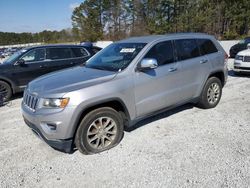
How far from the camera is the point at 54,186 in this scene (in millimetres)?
3029

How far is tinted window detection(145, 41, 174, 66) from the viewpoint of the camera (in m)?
4.27

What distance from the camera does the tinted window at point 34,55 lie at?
296 inches

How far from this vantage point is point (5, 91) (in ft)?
23.2

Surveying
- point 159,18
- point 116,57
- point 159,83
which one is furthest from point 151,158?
point 159,18

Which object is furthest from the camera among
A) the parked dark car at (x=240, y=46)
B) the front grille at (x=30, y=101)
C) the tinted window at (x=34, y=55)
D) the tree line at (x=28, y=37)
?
the tree line at (x=28, y=37)

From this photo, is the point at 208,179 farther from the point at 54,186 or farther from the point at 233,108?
the point at 233,108

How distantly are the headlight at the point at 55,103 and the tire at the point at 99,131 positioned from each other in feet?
1.23

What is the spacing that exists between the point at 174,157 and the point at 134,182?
2.69 ft

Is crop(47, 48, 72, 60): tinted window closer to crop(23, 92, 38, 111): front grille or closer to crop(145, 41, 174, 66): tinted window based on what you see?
crop(23, 92, 38, 111): front grille

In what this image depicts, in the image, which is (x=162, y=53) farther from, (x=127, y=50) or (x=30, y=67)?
(x=30, y=67)

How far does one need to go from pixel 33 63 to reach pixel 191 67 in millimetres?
4982

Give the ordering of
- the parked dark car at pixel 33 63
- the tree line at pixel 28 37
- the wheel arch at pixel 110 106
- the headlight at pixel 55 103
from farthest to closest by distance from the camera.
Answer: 1. the tree line at pixel 28 37
2. the parked dark car at pixel 33 63
3. the wheel arch at pixel 110 106
4. the headlight at pixel 55 103

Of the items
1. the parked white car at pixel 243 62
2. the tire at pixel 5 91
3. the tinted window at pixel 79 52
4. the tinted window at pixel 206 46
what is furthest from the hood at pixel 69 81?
the parked white car at pixel 243 62

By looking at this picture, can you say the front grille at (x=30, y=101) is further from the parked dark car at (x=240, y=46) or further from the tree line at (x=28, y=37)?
the tree line at (x=28, y=37)
